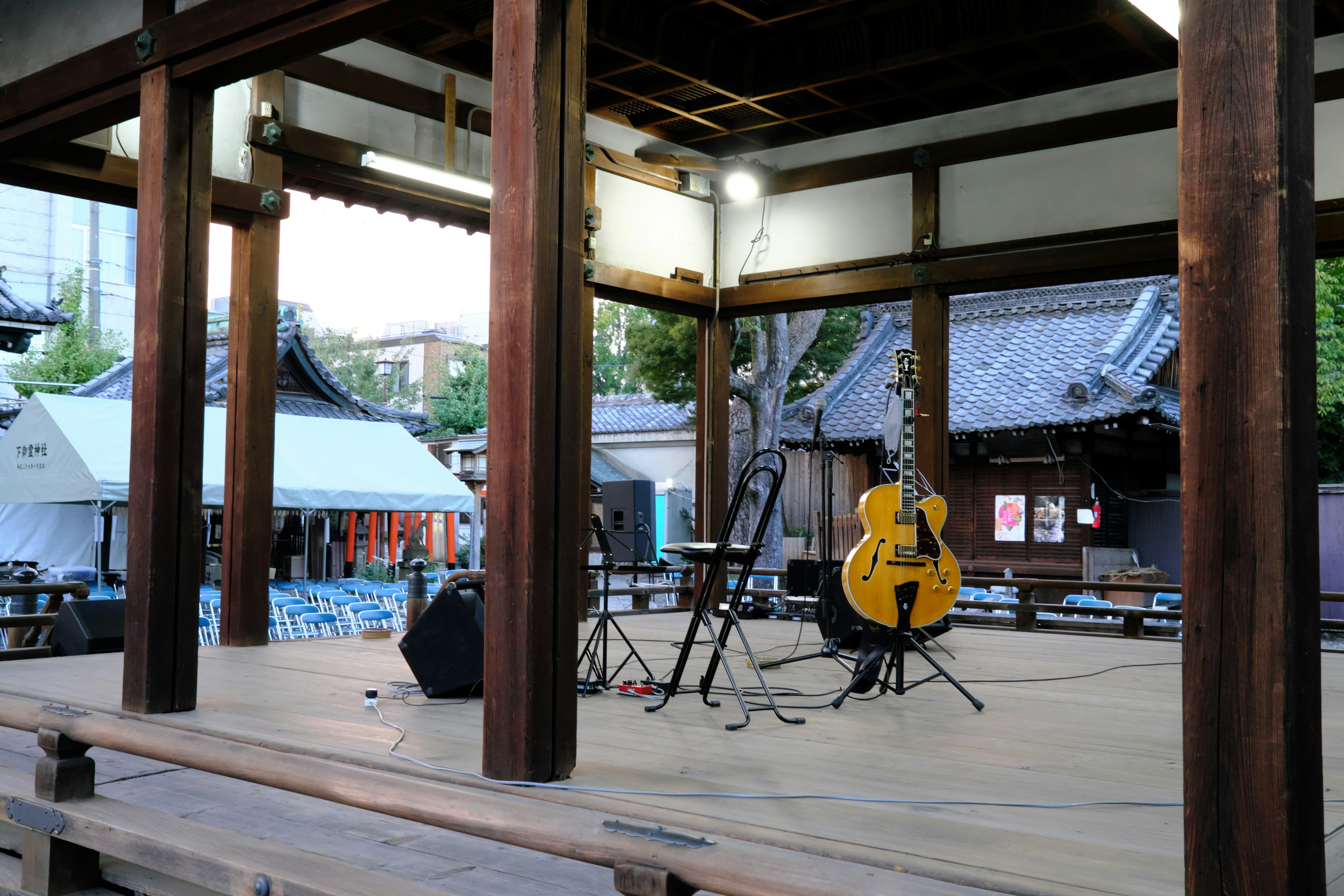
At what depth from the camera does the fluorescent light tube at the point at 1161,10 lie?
5027mm

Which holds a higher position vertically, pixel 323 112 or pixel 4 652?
pixel 323 112

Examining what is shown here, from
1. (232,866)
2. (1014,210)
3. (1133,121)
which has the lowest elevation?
(232,866)

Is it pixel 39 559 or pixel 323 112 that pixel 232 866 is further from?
pixel 39 559

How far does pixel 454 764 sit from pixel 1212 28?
2.81m

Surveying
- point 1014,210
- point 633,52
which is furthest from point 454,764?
point 1014,210

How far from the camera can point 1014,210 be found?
8289 millimetres

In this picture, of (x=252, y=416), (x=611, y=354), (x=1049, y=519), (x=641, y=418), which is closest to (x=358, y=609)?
(x=252, y=416)

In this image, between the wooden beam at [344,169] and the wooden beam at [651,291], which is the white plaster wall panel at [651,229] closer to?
the wooden beam at [651,291]

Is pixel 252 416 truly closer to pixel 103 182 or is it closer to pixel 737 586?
pixel 103 182

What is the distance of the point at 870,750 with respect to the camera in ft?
12.7

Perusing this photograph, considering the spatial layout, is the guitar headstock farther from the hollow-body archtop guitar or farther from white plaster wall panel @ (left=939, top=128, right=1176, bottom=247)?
white plaster wall panel @ (left=939, top=128, right=1176, bottom=247)

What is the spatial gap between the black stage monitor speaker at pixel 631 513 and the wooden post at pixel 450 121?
121 inches

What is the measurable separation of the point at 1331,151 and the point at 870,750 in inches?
220

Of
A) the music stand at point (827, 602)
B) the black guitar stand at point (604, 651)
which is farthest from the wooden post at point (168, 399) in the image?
the music stand at point (827, 602)
